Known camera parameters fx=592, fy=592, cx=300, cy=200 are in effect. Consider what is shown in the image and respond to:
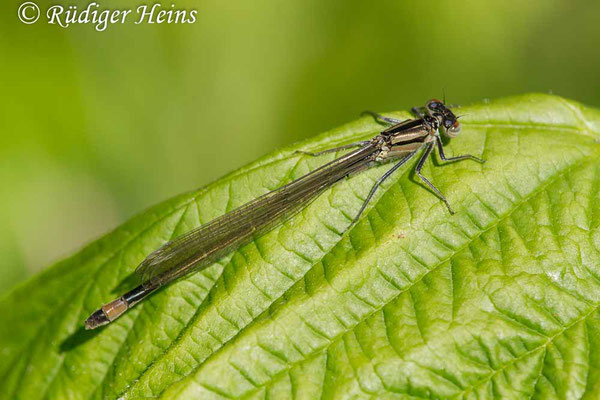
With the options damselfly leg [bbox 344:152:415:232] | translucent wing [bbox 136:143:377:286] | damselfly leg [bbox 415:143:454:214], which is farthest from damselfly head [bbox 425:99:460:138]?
translucent wing [bbox 136:143:377:286]

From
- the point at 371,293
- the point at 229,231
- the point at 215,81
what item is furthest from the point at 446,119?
the point at 215,81

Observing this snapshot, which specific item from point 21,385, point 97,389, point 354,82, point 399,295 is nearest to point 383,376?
point 399,295

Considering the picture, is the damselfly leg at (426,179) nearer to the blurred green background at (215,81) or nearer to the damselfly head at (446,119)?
the damselfly head at (446,119)

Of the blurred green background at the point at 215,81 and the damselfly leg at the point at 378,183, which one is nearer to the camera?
the damselfly leg at the point at 378,183

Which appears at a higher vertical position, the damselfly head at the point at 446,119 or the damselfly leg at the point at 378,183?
the damselfly head at the point at 446,119

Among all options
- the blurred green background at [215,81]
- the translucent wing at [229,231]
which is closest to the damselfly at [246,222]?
the translucent wing at [229,231]

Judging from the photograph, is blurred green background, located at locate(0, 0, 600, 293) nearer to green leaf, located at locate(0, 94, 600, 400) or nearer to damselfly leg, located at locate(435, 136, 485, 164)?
damselfly leg, located at locate(435, 136, 485, 164)

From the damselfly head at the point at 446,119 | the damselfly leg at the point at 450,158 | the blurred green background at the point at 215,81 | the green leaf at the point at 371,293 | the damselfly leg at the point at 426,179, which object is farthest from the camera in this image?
the blurred green background at the point at 215,81
